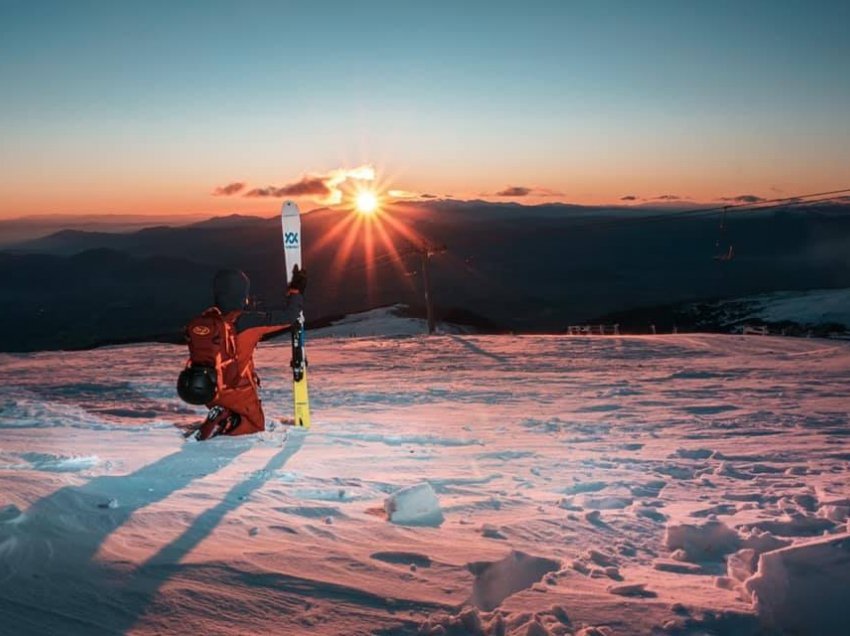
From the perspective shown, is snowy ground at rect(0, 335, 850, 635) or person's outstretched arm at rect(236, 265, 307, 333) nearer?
snowy ground at rect(0, 335, 850, 635)

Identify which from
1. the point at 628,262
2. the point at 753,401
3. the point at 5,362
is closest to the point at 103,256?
the point at 628,262

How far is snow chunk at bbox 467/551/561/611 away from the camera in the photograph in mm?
3133

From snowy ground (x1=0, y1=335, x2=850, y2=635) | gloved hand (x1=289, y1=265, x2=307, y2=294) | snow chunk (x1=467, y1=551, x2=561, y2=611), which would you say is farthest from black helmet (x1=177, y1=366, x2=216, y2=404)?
snow chunk (x1=467, y1=551, x2=561, y2=611)

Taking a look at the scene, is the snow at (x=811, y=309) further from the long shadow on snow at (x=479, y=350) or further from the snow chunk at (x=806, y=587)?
the snow chunk at (x=806, y=587)

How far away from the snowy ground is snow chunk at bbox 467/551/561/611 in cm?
1

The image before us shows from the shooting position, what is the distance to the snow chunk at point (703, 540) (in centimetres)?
389

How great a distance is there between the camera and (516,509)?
→ 15.7ft

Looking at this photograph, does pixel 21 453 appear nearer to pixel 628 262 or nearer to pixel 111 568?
pixel 111 568

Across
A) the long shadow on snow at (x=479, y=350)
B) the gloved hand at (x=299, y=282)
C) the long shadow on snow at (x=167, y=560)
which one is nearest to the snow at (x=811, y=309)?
the long shadow on snow at (x=479, y=350)

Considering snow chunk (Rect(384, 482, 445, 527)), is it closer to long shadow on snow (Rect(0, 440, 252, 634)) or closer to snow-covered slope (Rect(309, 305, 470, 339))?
long shadow on snow (Rect(0, 440, 252, 634))

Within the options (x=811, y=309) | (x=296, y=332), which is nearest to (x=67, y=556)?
(x=296, y=332)

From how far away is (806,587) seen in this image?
308 cm

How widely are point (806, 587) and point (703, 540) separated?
0.94 metres

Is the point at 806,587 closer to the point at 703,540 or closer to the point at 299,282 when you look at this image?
the point at 703,540
